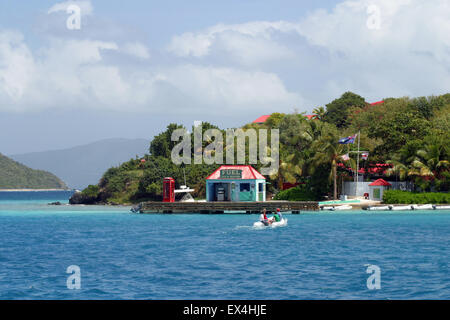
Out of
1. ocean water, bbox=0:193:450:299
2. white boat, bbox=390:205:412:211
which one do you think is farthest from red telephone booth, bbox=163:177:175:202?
white boat, bbox=390:205:412:211

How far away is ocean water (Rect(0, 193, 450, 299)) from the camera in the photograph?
23.3 meters

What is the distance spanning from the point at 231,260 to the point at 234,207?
35242 millimetres

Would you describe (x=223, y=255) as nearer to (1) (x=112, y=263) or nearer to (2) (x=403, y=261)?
(1) (x=112, y=263)

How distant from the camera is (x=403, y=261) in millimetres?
30516

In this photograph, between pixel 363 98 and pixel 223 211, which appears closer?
pixel 223 211

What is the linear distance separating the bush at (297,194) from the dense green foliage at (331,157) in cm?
13

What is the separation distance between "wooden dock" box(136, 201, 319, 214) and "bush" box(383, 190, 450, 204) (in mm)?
9935

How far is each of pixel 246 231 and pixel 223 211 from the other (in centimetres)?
2202

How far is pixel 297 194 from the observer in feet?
258
